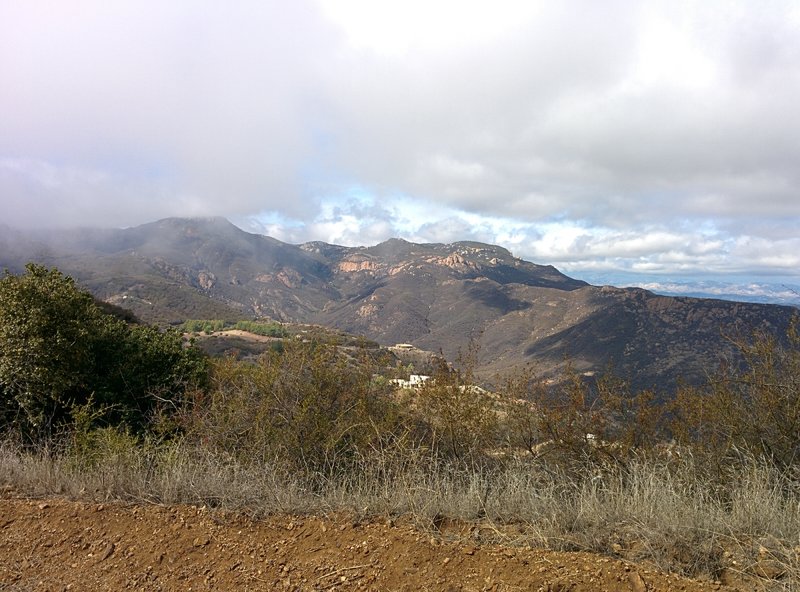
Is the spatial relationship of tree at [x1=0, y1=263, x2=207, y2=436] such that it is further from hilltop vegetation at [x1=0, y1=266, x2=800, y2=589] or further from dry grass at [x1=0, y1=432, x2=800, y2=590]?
dry grass at [x1=0, y1=432, x2=800, y2=590]

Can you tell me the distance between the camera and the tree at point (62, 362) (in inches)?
330

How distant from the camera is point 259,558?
3939 mm

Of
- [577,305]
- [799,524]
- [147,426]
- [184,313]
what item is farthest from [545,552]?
[577,305]

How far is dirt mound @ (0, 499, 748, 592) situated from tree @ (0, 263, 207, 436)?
357 centimetres

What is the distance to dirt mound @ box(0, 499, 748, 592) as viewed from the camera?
3393mm

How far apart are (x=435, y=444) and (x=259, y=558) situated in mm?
3690

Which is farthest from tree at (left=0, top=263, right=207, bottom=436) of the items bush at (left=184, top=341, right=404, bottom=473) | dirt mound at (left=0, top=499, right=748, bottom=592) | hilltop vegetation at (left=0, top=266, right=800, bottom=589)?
dirt mound at (left=0, top=499, right=748, bottom=592)

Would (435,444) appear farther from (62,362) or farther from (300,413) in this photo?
(62,362)

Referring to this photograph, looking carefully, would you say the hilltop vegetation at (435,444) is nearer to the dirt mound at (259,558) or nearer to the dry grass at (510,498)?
the dry grass at (510,498)

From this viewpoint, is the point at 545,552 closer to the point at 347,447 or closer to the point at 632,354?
the point at 347,447

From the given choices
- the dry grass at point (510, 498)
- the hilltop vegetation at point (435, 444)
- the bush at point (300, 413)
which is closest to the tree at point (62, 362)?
the hilltop vegetation at point (435, 444)

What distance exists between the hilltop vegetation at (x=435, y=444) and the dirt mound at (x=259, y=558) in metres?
0.29

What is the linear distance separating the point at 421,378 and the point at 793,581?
559cm

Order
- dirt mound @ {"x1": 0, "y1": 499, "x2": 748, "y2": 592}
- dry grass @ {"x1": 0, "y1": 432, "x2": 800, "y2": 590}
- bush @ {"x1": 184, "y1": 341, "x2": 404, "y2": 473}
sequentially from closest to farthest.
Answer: dirt mound @ {"x1": 0, "y1": 499, "x2": 748, "y2": 592} < dry grass @ {"x1": 0, "y1": 432, "x2": 800, "y2": 590} < bush @ {"x1": 184, "y1": 341, "x2": 404, "y2": 473}
